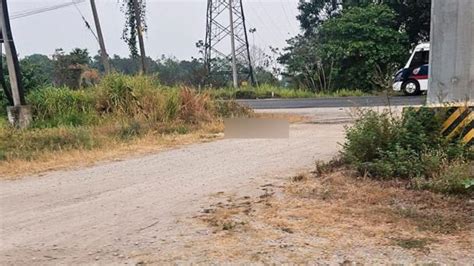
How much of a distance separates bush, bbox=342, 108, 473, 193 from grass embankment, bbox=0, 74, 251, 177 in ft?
12.7

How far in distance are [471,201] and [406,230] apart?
974 mm

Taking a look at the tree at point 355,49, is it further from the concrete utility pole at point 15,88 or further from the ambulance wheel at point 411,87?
the concrete utility pole at point 15,88

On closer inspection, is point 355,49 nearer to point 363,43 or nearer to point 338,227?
point 363,43

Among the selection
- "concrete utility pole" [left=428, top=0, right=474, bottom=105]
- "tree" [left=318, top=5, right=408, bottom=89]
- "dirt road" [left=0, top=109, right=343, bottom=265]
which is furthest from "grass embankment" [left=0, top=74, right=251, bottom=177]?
"tree" [left=318, top=5, right=408, bottom=89]

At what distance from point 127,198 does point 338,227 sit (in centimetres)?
221

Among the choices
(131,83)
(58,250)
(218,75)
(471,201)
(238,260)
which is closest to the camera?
(238,260)

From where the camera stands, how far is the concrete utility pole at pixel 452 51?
5281mm

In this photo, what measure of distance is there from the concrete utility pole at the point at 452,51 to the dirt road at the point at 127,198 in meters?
1.75

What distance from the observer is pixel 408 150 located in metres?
4.76

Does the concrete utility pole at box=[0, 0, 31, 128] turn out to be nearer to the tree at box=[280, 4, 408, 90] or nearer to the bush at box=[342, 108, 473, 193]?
the bush at box=[342, 108, 473, 193]

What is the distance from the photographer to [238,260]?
287 cm

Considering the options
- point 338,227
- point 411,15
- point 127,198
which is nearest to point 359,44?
point 411,15

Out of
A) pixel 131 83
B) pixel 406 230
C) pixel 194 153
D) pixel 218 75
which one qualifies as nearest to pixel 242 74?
pixel 218 75

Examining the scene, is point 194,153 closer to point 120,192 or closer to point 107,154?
point 107,154
